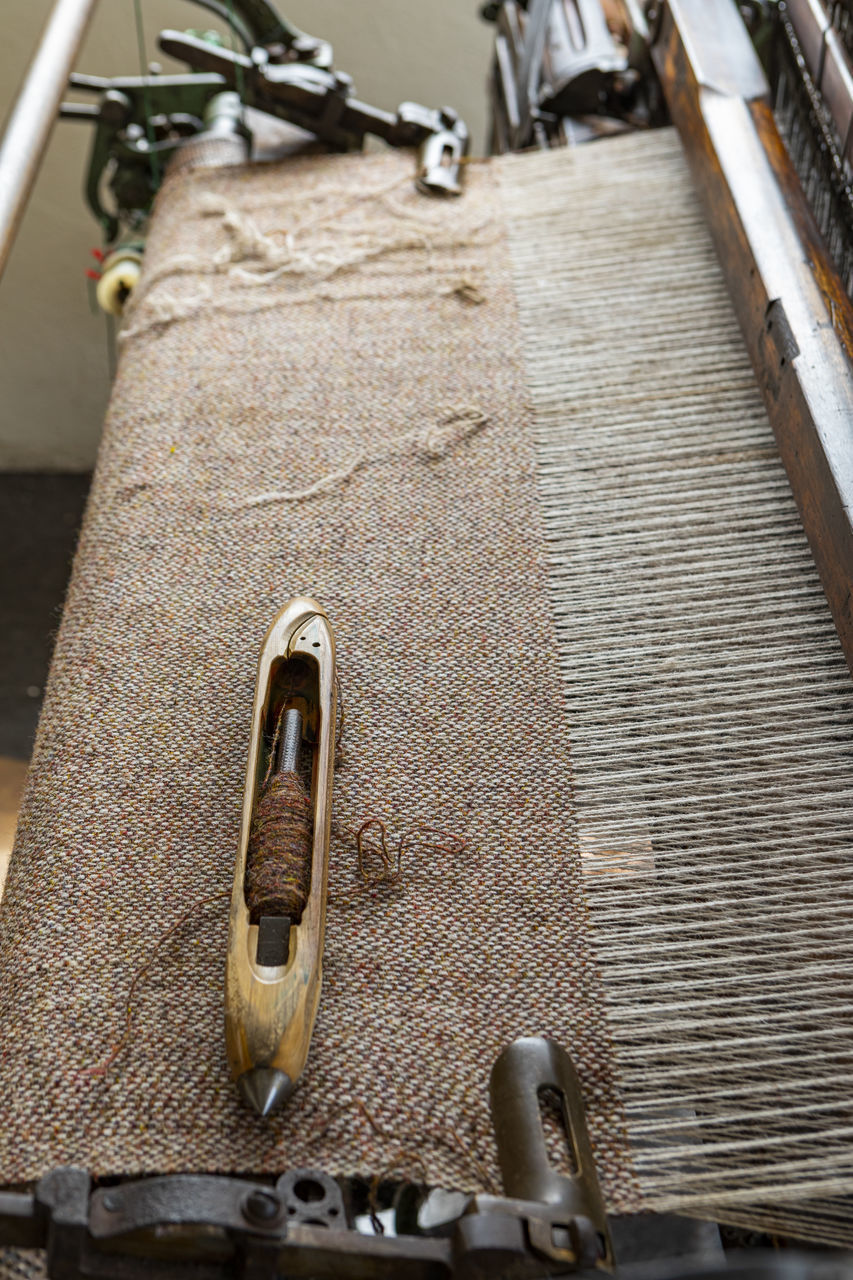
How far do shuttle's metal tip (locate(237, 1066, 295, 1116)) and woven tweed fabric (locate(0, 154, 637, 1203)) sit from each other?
2 cm

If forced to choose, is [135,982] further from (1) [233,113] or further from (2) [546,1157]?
(1) [233,113]

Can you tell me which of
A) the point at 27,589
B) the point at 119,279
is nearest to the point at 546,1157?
the point at 119,279

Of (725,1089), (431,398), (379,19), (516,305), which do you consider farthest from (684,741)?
(379,19)

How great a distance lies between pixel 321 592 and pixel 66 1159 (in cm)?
59

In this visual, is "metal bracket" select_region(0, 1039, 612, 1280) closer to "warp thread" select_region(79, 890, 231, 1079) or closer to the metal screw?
the metal screw

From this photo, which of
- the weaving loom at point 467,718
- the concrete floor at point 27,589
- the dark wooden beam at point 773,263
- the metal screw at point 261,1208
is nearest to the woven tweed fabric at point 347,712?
the weaving loom at point 467,718

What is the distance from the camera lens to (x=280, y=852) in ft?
3.10

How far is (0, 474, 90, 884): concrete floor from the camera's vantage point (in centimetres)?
321

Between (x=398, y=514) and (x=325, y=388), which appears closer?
(x=398, y=514)

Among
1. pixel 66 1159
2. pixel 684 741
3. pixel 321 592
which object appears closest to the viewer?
pixel 66 1159

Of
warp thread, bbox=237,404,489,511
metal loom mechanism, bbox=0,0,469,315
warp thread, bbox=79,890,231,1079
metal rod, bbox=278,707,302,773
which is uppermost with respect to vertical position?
metal loom mechanism, bbox=0,0,469,315

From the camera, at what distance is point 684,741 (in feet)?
3.68

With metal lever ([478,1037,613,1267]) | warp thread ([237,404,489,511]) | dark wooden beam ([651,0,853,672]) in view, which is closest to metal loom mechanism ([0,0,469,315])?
dark wooden beam ([651,0,853,672])

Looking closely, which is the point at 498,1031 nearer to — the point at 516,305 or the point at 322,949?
the point at 322,949
